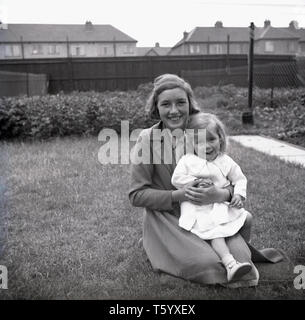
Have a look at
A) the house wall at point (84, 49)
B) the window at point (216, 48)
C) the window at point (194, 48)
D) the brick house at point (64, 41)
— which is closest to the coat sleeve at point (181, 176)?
the brick house at point (64, 41)

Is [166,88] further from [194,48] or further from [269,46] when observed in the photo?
[269,46]

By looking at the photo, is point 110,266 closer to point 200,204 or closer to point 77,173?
point 200,204

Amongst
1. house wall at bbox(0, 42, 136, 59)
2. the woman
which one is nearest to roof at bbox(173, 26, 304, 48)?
house wall at bbox(0, 42, 136, 59)

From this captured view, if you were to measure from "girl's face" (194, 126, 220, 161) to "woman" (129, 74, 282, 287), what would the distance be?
0.16m

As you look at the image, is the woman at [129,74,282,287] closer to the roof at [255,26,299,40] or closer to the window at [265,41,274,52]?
the roof at [255,26,299,40]

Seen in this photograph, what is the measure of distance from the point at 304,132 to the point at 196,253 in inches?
250

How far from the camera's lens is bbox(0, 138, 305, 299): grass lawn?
2609 millimetres

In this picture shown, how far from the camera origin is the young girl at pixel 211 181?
2.61 metres

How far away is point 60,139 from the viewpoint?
8.38 m

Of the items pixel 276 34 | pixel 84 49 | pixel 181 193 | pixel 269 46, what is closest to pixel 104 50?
pixel 84 49

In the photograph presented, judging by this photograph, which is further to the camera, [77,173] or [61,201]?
[77,173]

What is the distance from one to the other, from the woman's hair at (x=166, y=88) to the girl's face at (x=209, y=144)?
28 cm
